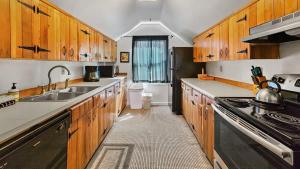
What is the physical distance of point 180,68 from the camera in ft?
17.7

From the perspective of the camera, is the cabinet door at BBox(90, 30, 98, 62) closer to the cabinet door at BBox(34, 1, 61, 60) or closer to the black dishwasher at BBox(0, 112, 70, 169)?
the cabinet door at BBox(34, 1, 61, 60)

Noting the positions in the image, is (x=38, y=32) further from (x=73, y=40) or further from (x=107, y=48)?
(x=107, y=48)

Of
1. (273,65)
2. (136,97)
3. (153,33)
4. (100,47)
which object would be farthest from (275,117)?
(153,33)

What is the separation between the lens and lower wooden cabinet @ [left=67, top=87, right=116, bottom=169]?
6.66 feet

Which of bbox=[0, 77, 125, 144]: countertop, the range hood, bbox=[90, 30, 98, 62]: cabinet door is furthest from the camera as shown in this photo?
bbox=[90, 30, 98, 62]: cabinet door

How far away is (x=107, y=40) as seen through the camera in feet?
16.7

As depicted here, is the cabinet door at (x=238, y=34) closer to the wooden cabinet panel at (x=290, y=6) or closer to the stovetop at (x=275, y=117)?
the wooden cabinet panel at (x=290, y=6)

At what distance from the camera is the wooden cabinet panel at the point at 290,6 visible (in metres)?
1.67

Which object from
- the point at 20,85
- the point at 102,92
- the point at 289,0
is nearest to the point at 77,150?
the point at 20,85

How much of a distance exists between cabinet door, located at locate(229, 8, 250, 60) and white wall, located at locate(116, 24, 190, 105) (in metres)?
3.73

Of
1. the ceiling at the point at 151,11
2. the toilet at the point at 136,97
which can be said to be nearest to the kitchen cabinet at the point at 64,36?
the ceiling at the point at 151,11

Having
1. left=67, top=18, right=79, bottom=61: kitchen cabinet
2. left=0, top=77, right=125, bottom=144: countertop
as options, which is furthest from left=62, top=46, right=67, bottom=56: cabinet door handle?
left=0, top=77, right=125, bottom=144: countertop

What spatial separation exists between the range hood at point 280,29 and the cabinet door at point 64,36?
201 cm

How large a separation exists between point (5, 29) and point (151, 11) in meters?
4.08
